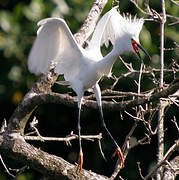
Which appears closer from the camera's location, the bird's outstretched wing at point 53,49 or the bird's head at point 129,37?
the bird's head at point 129,37

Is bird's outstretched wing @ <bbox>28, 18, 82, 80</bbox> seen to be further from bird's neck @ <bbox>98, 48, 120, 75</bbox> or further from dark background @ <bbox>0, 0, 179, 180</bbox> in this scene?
dark background @ <bbox>0, 0, 179, 180</bbox>

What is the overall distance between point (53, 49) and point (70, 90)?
1.54 m

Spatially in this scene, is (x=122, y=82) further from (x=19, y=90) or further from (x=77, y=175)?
(x=77, y=175)

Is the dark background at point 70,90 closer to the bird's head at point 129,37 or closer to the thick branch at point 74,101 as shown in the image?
the bird's head at point 129,37

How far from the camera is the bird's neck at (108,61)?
3.32 meters

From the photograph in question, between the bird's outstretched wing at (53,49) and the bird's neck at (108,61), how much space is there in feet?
0.61

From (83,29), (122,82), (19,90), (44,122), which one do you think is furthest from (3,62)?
(83,29)

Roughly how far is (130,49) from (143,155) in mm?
2590

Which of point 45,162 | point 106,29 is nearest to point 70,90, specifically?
point 106,29

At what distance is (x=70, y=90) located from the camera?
499 cm

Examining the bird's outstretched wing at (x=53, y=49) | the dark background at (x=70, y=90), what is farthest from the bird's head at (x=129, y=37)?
the dark background at (x=70, y=90)

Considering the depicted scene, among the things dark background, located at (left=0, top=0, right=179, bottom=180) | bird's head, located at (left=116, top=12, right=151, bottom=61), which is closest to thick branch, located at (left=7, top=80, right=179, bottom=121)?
bird's head, located at (left=116, top=12, right=151, bottom=61)

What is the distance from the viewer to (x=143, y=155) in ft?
18.5

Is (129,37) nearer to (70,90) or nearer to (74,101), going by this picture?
(74,101)
